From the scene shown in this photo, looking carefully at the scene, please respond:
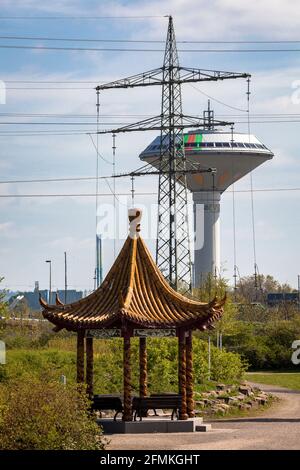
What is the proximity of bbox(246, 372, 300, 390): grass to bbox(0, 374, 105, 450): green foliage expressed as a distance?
92.9ft

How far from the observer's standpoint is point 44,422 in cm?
2464

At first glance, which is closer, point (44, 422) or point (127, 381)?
point (44, 422)

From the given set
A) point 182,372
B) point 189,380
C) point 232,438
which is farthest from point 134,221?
point 232,438

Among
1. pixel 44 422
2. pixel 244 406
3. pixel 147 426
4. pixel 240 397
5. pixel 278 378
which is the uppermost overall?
pixel 278 378

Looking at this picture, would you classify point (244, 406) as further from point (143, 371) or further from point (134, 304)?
point (134, 304)

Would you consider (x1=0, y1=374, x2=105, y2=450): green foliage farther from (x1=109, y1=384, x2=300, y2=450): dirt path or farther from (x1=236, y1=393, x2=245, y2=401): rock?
(x1=236, y1=393, x2=245, y2=401): rock

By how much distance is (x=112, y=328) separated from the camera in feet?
108

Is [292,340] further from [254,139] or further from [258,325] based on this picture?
[254,139]

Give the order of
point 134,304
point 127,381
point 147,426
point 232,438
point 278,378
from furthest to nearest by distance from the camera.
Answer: point 278,378 → point 134,304 → point 127,381 → point 147,426 → point 232,438

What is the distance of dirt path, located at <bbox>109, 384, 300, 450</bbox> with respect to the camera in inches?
1095

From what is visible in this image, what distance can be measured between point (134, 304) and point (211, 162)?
380 feet

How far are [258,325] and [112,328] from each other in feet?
167

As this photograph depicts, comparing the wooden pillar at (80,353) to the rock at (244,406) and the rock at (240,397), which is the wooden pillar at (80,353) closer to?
the rock at (244,406)
